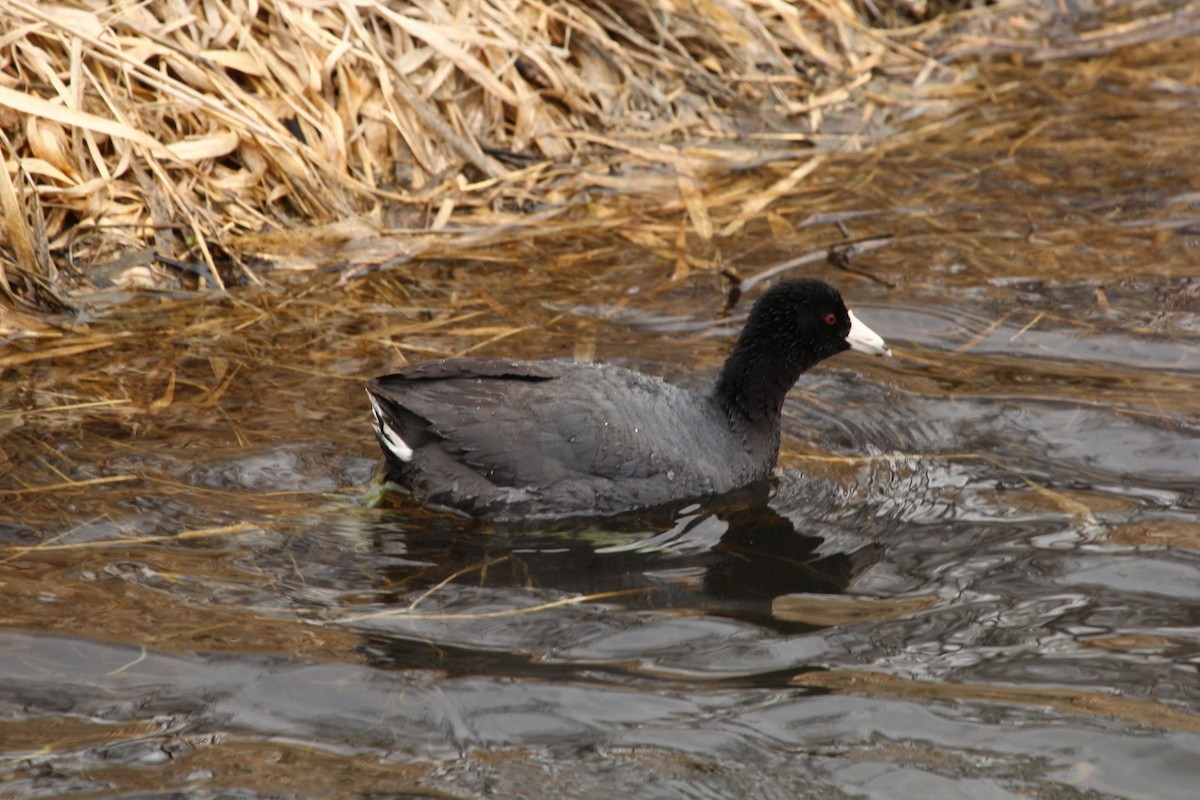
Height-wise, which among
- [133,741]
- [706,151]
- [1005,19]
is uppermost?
[1005,19]

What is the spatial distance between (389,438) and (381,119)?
112 inches

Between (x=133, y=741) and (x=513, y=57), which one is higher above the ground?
(x=513, y=57)

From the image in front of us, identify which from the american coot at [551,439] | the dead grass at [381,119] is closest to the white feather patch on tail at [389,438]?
the american coot at [551,439]

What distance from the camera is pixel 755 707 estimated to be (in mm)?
3416


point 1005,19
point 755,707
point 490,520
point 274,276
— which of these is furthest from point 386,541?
point 1005,19

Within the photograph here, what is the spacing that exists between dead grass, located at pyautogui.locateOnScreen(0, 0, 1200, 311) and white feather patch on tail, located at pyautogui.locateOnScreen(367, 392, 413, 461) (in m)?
1.90

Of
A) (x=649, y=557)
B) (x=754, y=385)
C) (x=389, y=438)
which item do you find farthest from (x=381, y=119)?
(x=649, y=557)

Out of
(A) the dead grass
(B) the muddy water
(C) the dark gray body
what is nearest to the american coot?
(C) the dark gray body

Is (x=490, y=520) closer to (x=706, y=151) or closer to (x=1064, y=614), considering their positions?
(x=1064, y=614)

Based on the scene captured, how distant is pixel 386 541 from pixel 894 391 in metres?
2.09

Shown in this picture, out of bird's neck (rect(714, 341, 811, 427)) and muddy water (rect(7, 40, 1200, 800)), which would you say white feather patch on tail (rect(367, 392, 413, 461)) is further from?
bird's neck (rect(714, 341, 811, 427))

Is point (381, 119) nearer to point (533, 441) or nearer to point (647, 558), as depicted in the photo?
point (533, 441)

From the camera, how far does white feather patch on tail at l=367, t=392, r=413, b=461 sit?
15.2 feet

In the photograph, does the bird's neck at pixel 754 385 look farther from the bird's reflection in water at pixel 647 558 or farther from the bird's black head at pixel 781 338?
the bird's reflection in water at pixel 647 558
